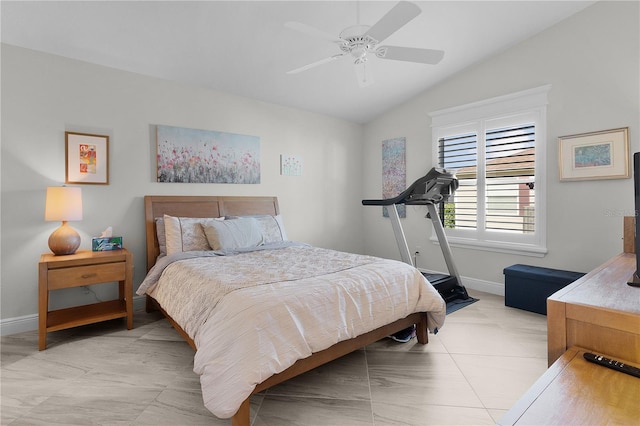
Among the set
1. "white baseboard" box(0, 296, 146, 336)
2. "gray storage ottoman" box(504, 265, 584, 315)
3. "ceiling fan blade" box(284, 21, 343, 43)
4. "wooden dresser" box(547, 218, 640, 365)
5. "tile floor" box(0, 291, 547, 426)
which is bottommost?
"tile floor" box(0, 291, 547, 426)

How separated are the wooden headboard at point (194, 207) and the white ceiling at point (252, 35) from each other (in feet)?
4.51

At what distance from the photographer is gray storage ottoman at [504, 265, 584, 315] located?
10.7ft

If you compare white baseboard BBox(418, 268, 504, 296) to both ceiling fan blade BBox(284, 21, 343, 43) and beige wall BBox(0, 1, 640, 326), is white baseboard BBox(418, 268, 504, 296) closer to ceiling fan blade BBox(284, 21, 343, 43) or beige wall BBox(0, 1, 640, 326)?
beige wall BBox(0, 1, 640, 326)

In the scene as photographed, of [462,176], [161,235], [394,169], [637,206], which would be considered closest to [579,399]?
[637,206]

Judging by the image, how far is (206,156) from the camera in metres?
3.98

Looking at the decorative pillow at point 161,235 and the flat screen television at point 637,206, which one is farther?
the decorative pillow at point 161,235

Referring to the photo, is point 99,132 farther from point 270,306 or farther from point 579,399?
point 579,399

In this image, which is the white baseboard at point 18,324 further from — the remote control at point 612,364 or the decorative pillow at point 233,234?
the remote control at point 612,364

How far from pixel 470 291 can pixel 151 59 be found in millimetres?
4603

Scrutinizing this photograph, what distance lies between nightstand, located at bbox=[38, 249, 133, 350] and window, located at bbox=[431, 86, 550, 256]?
148 inches

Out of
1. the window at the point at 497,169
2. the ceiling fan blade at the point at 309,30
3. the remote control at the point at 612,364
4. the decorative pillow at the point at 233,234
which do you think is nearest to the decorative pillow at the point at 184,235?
the decorative pillow at the point at 233,234

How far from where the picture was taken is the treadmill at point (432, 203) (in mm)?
3297

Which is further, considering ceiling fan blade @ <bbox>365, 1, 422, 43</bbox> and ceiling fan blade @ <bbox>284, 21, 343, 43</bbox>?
ceiling fan blade @ <bbox>284, 21, 343, 43</bbox>

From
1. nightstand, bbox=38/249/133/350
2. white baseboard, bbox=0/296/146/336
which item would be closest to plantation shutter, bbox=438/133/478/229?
nightstand, bbox=38/249/133/350
